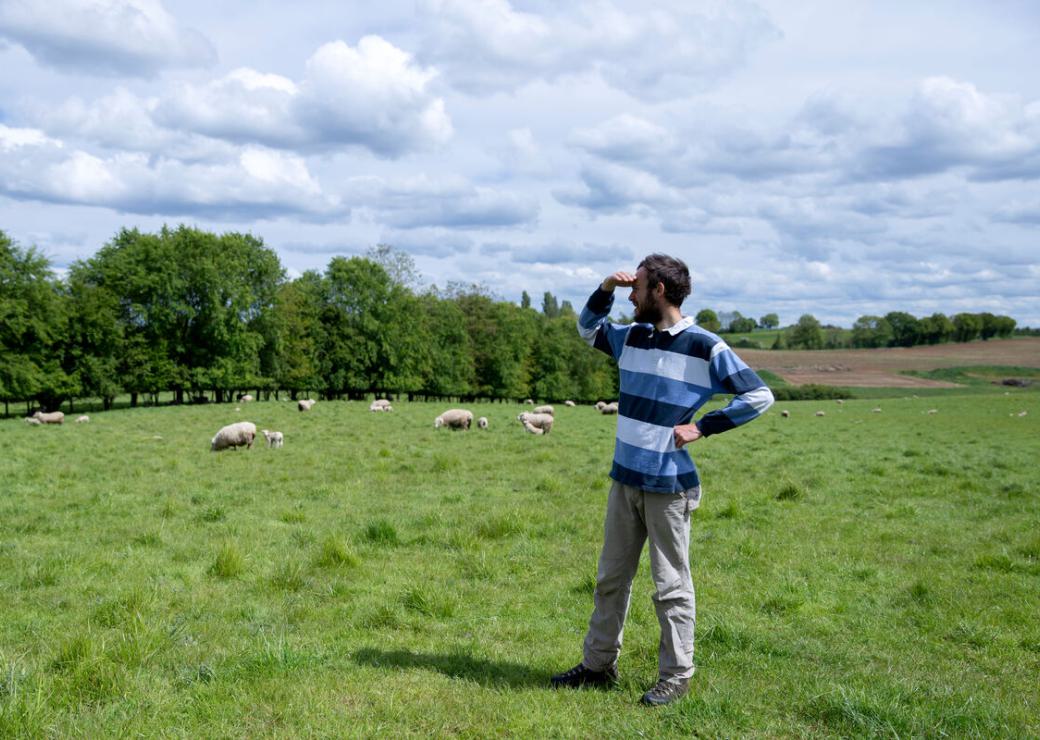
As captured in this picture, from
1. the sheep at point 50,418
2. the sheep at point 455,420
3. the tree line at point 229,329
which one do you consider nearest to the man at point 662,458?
the sheep at point 455,420

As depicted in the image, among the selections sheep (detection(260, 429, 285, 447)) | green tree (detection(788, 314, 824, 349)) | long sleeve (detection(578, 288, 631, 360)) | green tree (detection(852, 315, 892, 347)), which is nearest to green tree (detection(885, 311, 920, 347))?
green tree (detection(852, 315, 892, 347))

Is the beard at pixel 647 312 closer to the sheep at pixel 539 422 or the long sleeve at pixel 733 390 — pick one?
the long sleeve at pixel 733 390

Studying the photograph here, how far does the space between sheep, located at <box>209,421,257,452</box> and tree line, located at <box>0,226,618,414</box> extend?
2982 centimetres

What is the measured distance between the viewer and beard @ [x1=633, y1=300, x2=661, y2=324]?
4980mm

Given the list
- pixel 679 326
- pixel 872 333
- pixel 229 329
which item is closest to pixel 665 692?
pixel 679 326

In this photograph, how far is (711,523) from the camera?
1095 centimetres

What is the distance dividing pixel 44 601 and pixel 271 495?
6.22m

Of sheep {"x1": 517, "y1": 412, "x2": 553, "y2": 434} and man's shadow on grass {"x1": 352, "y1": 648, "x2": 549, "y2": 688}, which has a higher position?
man's shadow on grass {"x1": 352, "y1": 648, "x2": 549, "y2": 688}

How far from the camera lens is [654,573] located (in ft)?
16.0

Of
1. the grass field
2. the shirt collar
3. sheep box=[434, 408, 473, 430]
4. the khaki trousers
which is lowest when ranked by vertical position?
sheep box=[434, 408, 473, 430]

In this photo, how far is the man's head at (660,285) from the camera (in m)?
4.93

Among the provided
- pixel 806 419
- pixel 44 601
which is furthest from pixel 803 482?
pixel 806 419

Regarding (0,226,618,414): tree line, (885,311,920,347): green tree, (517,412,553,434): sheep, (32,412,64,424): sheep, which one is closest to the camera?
(517,412,553,434): sheep

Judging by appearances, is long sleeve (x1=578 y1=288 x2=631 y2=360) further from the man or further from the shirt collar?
the shirt collar
